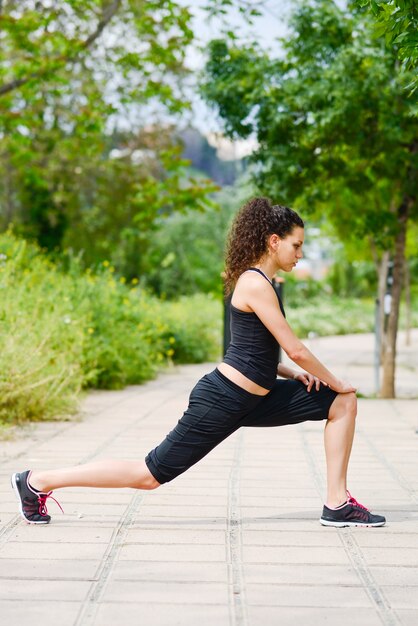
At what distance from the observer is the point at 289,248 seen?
4.77 m

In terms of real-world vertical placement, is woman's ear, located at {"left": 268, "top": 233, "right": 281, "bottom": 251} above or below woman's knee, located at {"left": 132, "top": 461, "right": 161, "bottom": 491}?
above

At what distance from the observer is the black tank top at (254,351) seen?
15.4 ft

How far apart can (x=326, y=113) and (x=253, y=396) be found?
6.46 metres

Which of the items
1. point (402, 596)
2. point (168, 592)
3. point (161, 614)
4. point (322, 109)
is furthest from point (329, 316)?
point (161, 614)

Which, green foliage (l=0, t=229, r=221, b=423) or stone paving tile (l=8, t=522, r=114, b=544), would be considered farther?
green foliage (l=0, t=229, r=221, b=423)

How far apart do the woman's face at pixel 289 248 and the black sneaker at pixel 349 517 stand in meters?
1.25

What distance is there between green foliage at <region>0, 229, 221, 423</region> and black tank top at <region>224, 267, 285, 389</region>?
3.85m

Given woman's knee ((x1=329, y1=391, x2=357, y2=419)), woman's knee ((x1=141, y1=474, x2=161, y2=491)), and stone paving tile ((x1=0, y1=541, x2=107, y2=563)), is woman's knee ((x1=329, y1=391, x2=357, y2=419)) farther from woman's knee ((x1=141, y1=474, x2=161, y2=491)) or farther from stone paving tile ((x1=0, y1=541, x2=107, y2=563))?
stone paving tile ((x1=0, y1=541, x2=107, y2=563))

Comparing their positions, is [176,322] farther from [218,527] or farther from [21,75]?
[218,527]

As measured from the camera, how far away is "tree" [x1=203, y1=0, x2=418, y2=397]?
10547 millimetres

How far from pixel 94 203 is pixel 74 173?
230 inches

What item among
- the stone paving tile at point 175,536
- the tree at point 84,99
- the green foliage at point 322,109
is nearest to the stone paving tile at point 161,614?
the stone paving tile at point 175,536

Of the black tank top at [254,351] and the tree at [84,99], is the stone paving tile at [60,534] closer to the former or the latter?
the black tank top at [254,351]

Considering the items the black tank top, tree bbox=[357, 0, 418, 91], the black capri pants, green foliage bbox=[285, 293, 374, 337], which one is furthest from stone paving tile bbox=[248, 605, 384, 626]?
green foliage bbox=[285, 293, 374, 337]
